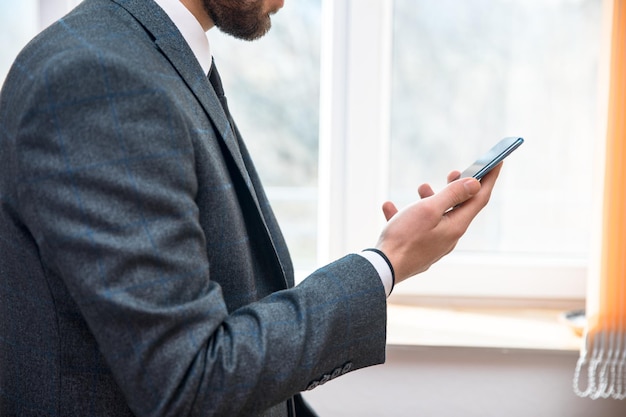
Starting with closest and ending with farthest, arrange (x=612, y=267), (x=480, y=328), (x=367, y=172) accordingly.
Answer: (x=612, y=267) → (x=480, y=328) → (x=367, y=172)

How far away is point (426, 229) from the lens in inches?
33.7

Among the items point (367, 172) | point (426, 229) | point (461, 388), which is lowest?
point (461, 388)

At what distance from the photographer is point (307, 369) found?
75 cm

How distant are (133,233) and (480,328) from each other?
1.23m

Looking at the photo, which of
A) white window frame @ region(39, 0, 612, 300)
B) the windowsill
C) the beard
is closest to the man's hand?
the beard

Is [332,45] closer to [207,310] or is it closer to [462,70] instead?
[462,70]

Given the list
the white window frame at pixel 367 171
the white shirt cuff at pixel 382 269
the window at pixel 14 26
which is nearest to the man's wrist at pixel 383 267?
the white shirt cuff at pixel 382 269

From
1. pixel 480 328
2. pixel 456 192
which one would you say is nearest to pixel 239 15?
pixel 456 192

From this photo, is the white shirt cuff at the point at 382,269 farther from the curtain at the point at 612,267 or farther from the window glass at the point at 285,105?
the window glass at the point at 285,105

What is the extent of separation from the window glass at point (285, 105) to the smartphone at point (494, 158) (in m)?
0.92

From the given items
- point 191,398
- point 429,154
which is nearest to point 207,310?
point 191,398

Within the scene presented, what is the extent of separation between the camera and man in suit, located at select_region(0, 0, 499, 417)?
0.65 m

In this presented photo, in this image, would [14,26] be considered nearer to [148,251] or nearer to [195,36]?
[195,36]

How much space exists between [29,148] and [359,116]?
122 cm
